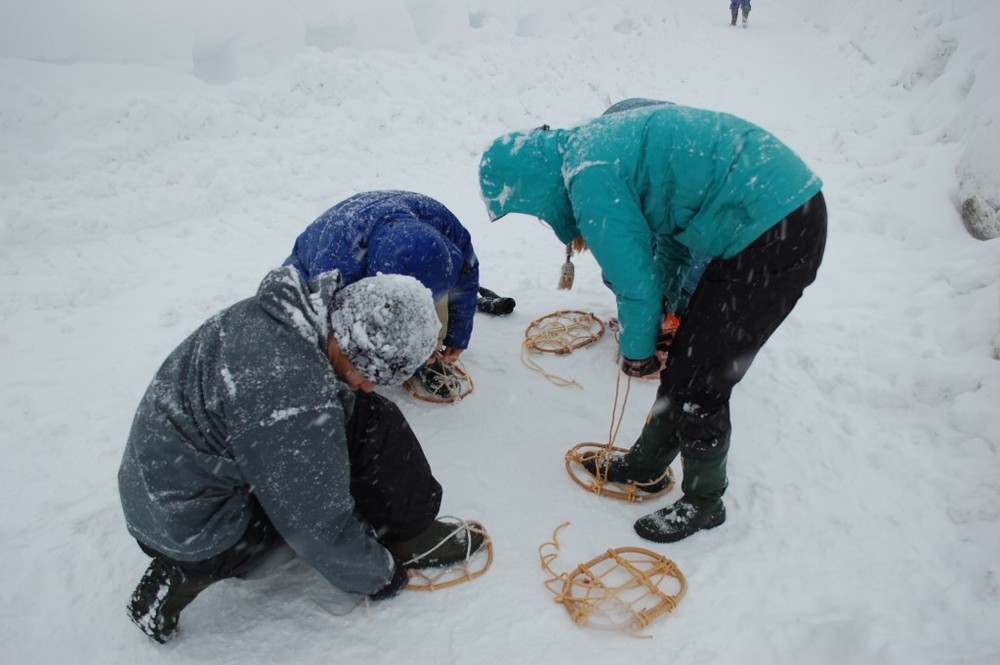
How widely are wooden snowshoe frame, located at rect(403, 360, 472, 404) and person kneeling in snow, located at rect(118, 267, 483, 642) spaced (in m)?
1.39

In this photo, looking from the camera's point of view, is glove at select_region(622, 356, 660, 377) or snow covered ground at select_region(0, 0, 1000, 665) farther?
glove at select_region(622, 356, 660, 377)

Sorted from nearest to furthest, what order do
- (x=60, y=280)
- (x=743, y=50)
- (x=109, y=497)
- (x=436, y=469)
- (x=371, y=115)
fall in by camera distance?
(x=109, y=497) < (x=436, y=469) < (x=60, y=280) < (x=371, y=115) < (x=743, y=50)

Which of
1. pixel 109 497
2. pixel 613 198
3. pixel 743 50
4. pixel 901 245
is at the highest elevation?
pixel 743 50

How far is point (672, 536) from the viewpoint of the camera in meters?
2.40

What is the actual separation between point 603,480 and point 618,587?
0.58m

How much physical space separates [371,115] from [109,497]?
17.9ft

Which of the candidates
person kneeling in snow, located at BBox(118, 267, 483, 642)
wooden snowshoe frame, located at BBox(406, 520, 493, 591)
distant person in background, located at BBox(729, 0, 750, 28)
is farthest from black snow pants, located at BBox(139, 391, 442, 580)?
distant person in background, located at BBox(729, 0, 750, 28)

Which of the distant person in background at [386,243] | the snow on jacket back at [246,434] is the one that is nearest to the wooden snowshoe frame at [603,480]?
the distant person in background at [386,243]

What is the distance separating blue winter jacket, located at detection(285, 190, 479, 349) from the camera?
257cm

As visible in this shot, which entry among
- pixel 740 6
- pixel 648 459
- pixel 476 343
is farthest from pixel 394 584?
pixel 740 6

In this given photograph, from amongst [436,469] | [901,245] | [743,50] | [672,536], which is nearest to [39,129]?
[436,469]

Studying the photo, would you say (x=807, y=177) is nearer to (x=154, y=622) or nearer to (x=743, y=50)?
(x=154, y=622)

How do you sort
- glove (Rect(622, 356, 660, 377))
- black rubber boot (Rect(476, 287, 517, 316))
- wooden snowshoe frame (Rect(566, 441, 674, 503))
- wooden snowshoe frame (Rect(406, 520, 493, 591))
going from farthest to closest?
black rubber boot (Rect(476, 287, 517, 316)) < wooden snowshoe frame (Rect(566, 441, 674, 503)) < glove (Rect(622, 356, 660, 377)) < wooden snowshoe frame (Rect(406, 520, 493, 591))

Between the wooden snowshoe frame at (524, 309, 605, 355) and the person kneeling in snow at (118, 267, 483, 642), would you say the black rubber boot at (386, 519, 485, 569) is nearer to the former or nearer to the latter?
the person kneeling in snow at (118, 267, 483, 642)
